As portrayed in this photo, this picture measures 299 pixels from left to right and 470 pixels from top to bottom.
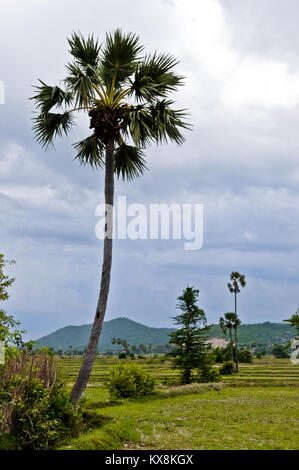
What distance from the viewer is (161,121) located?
13.3 meters

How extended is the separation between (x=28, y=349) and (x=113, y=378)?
11377 mm

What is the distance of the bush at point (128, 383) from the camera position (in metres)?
19.7

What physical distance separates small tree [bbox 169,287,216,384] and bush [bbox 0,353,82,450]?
19.1m

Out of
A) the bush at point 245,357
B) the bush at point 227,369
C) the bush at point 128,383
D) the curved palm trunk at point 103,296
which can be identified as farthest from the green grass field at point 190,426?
the bush at point 245,357

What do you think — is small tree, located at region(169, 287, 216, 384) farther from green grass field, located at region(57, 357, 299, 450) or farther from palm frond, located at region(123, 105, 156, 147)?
palm frond, located at region(123, 105, 156, 147)

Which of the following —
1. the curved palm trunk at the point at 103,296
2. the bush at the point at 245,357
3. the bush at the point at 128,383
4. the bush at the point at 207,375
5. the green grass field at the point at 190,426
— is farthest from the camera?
the bush at the point at 245,357

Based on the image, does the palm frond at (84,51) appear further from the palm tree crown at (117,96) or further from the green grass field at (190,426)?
the green grass field at (190,426)

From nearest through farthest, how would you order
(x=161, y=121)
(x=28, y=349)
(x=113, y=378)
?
1. (x=28, y=349)
2. (x=161, y=121)
3. (x=113, y=378)

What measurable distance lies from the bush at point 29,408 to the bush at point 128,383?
10.7 metres

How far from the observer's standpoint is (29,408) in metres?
8.23

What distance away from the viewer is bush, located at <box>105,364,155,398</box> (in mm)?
19703

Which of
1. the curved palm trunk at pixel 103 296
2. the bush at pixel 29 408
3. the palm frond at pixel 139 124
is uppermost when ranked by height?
the palm frond at pixel 139 124
